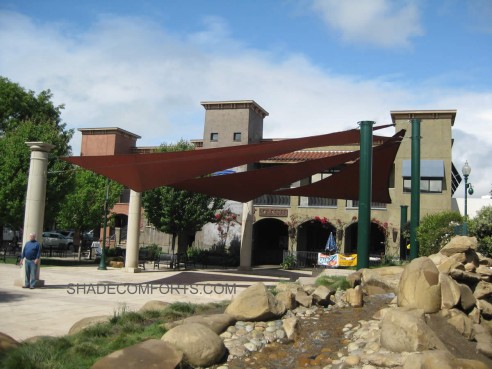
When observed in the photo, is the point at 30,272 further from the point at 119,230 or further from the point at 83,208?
the point at 119,230

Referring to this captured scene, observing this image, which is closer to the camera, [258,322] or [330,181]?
[258,322]

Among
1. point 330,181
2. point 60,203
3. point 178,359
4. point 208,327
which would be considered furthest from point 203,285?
point 60,203

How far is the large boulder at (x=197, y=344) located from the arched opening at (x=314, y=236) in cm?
2399

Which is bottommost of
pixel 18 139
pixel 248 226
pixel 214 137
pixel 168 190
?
pixel 248 226

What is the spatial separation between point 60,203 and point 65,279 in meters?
7.56

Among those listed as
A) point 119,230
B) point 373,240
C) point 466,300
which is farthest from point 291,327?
point 119,230

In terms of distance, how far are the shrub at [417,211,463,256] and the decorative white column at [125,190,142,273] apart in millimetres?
10049

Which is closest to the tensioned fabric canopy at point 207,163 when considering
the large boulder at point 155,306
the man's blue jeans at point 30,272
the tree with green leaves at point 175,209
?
the man's blue jeans at point 30,272

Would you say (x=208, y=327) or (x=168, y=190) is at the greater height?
(x=168, y=190)

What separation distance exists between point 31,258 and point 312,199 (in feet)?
62.5

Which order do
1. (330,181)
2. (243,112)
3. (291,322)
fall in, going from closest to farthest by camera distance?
(291,322)
(330,181)
(243,112)

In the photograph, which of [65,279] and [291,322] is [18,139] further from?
[291,322]

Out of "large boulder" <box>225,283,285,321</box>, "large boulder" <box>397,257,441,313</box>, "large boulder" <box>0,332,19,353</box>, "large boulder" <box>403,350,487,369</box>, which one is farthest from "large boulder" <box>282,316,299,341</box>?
"large boulder" <box>0,332,19,353</box>

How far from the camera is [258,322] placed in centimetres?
718
